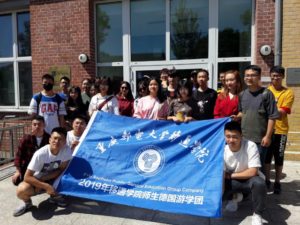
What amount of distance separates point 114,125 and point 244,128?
1702mm

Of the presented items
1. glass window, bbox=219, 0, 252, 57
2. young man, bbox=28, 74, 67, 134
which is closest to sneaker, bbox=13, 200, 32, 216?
young man, bbox=28, 74, 67, 134

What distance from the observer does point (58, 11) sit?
7586mm

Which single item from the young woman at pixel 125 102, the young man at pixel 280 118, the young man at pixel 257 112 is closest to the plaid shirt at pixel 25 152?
the young woman at pixel 125 102

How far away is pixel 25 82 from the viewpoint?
867 cm

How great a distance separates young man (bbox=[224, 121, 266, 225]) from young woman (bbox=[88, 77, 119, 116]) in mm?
1840

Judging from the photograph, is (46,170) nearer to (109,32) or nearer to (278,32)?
(109,32)

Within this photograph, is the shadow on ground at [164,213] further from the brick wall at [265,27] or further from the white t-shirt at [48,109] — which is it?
the brick wall at [265,27]

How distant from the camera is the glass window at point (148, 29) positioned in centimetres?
720

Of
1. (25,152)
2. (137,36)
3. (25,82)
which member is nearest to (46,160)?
(25,152)

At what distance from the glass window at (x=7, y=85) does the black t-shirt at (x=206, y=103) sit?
6.70 m

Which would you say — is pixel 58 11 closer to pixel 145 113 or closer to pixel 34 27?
pixel 34 27

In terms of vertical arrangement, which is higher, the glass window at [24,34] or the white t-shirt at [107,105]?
the glass window at [24,34]

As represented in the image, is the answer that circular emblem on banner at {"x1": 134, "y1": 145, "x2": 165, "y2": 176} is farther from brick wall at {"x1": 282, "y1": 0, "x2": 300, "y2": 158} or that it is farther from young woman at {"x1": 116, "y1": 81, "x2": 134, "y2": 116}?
brick wall at {"x1": 282, "y1": 0, "x2": 300, "y2": 158}

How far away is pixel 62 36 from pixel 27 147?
14.4 ft
